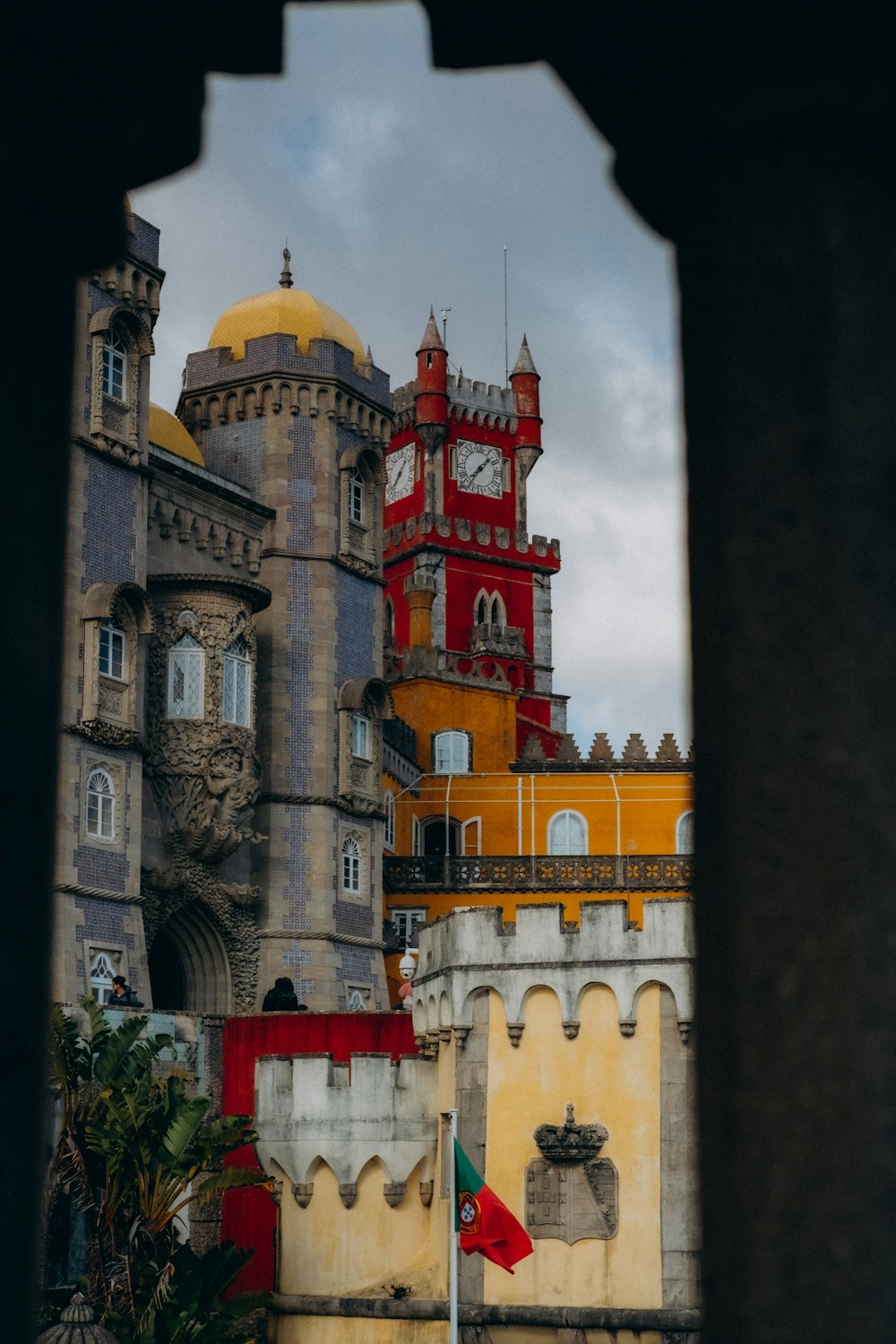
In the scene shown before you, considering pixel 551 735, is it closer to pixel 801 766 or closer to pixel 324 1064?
pixel 324 1064

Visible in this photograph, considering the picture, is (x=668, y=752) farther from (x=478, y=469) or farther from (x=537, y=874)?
(x=478, y=469)

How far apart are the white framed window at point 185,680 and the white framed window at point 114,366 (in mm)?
4476

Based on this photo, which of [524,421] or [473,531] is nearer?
[473,531]

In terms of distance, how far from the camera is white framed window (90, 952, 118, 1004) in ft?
101

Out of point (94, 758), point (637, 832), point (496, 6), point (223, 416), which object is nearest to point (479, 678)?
point (637, 832)

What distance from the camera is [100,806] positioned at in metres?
31.9

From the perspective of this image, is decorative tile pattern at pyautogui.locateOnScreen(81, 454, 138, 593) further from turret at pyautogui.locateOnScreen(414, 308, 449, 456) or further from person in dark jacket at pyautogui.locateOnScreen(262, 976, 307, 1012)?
turret at pyautogui.locateOnScreen(414, 308, 449, 456)

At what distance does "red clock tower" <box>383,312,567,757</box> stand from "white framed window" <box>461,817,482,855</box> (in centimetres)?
1774

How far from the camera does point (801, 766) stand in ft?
11.9

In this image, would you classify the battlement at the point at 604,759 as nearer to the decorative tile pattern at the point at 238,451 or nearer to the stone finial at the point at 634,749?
the stone finial at the point at 634,749

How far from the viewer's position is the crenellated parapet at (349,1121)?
25.6 metres

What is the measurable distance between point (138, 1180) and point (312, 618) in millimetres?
16314

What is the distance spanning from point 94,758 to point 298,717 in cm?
657

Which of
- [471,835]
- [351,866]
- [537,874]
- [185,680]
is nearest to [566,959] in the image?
[185,680]
